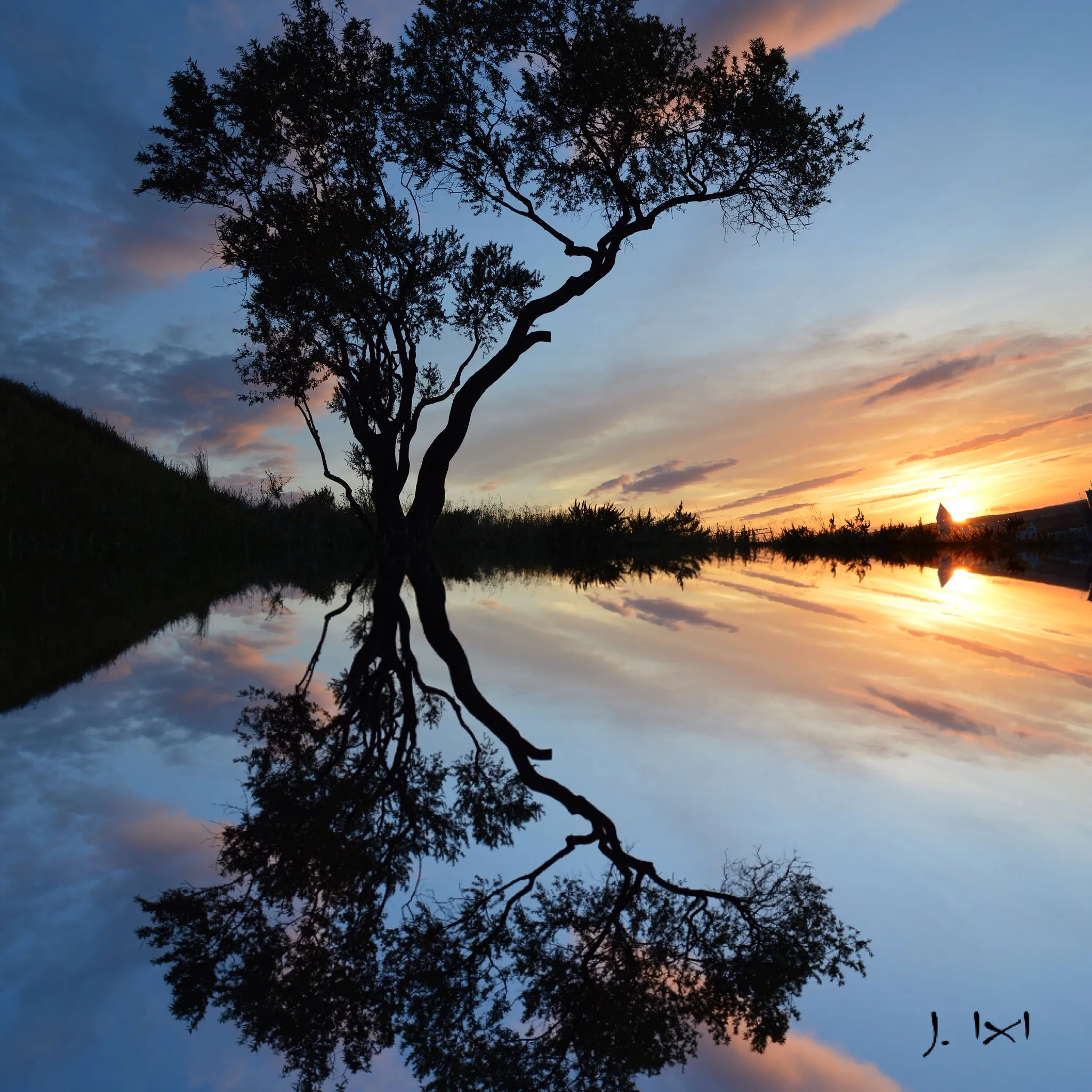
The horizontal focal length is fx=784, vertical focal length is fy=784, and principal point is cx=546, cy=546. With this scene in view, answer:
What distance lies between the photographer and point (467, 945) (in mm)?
1869

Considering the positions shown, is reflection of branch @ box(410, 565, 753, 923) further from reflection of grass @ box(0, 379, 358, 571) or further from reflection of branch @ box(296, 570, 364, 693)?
reflection of grass @ box(0, 379, 358, 571)

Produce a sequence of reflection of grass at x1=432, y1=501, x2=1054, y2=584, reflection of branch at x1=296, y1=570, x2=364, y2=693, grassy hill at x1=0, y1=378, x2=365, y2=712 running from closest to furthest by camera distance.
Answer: reflection of branch at x1=296, y1=570, x2=364, y2=693, grassy hill at x1=0, y1=378, x2=365, y2=712, reflection of grass at x1=432, y1=501, x2=1054, y2=584

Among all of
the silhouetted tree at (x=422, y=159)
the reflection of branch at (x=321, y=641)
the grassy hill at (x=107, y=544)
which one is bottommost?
the reflection of branch at (x=321, y=641)

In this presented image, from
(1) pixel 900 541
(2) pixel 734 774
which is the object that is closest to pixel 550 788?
(2) pixel 734 774

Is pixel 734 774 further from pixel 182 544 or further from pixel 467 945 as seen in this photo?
pixel 182 544

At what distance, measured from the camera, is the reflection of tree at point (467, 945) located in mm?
1571

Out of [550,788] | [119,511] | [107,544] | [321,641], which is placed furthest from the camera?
[119,511]

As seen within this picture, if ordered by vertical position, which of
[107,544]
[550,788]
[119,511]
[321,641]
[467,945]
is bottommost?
[467,945]

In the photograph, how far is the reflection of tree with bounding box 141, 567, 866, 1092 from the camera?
1.57m

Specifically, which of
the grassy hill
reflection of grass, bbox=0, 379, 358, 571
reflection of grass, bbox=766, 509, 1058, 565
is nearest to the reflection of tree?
the grassy hill

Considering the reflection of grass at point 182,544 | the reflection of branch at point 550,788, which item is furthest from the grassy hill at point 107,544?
the reflection of branch at point 550,788

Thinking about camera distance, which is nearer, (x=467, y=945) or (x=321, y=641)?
(x=467, y=945)

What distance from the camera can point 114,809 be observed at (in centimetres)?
229

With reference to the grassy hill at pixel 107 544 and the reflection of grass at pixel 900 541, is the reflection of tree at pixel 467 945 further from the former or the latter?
the reflection of grass at pixel 900 541
